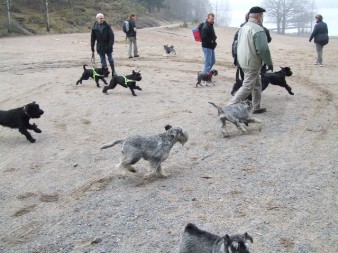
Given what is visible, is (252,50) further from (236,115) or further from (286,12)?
(286,12)

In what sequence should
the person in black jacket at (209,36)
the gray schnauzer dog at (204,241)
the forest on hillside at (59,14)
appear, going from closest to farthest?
the gray schnauzer dog at (204,241) → the person in black jacket at (209,36) → the forest on hillside at (59,14)

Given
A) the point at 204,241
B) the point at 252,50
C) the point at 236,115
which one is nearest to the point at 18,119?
the point at 236,115

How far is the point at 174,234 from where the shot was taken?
454cm

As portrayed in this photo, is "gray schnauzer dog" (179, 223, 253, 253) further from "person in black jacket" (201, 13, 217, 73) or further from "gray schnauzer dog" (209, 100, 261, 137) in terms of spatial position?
"person in black jacket" (201, 13, 217, 73)

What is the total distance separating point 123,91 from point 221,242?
32.5 feet

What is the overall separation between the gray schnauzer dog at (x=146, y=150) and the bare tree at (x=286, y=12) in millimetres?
103440

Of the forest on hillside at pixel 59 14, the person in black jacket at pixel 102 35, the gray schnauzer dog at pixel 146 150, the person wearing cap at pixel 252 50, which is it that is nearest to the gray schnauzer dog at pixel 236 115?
the person wearing cap at pixel 252 50

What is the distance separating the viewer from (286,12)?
102500mm

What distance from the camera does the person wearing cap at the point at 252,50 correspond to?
313 inches

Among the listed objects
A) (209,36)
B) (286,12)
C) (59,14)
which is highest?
(286,12)

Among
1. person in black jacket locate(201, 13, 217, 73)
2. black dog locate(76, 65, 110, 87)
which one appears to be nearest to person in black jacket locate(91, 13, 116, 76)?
black dog locate(76, 65, 110, 87)

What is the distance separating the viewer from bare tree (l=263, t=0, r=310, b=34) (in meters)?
102

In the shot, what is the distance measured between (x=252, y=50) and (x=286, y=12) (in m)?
103

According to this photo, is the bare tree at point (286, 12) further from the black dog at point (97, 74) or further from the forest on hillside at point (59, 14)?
the black dog at point (97, 74)
